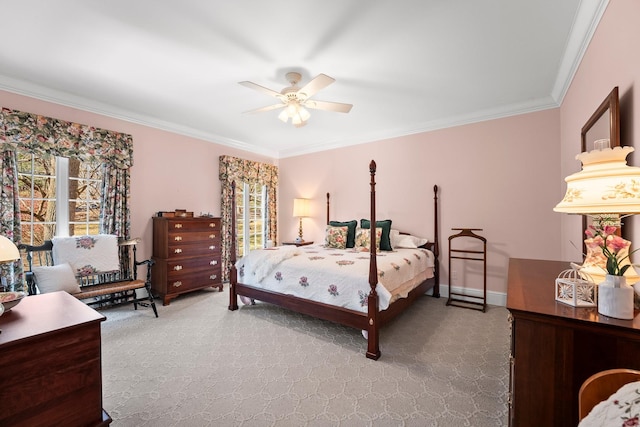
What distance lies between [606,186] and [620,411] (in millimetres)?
876

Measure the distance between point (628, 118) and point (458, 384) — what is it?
6.34 feet

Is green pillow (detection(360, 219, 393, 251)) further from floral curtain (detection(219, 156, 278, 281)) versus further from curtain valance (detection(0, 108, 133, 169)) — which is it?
curtain valance (detection(0, 108, 133, 169))

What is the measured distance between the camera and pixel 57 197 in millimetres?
3236

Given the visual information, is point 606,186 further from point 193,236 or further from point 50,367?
point 193,236

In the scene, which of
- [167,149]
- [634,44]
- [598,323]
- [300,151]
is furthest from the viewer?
[300,151]

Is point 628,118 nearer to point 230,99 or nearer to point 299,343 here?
point 299,343

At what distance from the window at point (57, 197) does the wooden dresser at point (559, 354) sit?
4.39 meters

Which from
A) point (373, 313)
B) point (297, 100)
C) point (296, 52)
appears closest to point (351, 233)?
point (373, 313)

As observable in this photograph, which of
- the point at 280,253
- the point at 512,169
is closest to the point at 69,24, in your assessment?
the point at 280,253

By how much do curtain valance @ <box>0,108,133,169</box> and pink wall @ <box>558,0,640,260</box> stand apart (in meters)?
4.74

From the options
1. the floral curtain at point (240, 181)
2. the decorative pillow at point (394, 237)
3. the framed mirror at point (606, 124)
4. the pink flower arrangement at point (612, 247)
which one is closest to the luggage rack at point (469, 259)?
the decorative pillow at point (394, 237)

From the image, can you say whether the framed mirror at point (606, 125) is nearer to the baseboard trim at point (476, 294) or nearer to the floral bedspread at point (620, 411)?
the floral bedspread at point (620, 411)

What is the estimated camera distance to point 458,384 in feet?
6.52

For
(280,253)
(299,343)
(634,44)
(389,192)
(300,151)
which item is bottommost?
(299,343)
